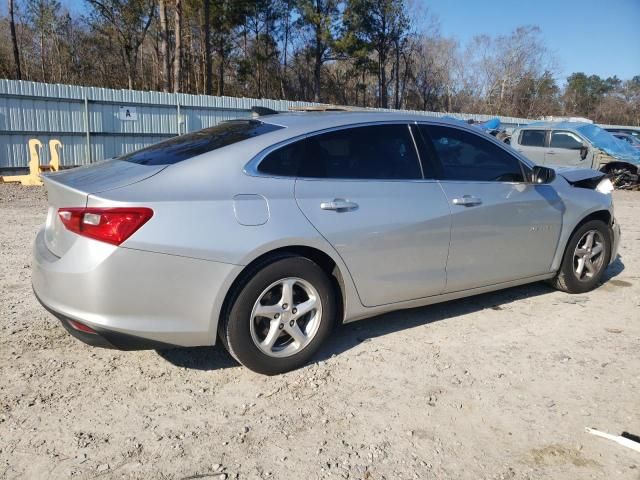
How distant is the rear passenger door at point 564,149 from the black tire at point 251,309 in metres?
Result: 12.3

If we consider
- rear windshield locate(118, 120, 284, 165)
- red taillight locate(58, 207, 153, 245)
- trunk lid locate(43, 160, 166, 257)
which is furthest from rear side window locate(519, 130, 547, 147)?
red taillight locate(58, 207, 153, 245)

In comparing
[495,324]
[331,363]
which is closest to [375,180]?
[331,363]

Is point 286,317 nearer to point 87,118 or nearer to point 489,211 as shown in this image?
point 489,211

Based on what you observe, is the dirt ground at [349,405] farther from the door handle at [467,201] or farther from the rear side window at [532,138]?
the rear side window at [532,138]

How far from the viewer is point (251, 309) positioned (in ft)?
9.99

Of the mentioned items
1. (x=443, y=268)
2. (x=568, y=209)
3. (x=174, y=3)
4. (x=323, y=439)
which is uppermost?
(x=174, y=3)

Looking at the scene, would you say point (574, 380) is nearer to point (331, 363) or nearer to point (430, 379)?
point (430, 379)

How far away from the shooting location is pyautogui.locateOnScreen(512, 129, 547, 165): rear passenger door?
14.0m

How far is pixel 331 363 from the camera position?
3.46 meters

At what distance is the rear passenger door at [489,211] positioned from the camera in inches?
153

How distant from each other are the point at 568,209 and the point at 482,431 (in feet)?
8.46

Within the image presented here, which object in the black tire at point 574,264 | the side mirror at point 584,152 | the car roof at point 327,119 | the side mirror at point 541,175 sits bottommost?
the black tire at point 574,264

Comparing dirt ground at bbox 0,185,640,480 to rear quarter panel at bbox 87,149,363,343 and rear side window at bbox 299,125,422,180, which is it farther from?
rear side window at bbox 299,125,422,180

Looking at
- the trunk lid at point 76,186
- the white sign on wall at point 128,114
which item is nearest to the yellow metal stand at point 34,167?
the white sign on wall at point 128,114
